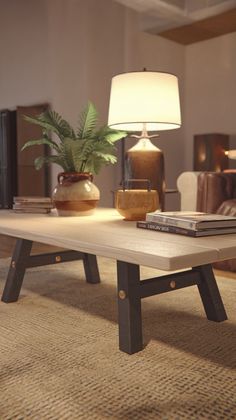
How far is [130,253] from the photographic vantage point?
1.01 m

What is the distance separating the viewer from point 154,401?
1000mm

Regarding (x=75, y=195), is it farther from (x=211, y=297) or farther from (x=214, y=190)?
(x=214, y=190)

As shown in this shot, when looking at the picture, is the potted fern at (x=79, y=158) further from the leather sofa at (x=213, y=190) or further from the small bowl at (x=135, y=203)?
the leather sofa at (x=213, y=190)

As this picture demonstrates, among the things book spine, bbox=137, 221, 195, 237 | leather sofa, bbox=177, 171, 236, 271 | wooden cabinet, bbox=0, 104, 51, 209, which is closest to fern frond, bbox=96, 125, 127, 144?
book spine, bbox=137, 221, 195, 237

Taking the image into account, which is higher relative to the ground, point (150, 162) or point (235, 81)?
point (235, 81)

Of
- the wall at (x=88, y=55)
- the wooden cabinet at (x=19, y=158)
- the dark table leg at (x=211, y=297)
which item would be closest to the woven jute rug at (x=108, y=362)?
the dark table leg at (x=211, y=297)

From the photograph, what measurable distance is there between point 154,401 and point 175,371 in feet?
0.56

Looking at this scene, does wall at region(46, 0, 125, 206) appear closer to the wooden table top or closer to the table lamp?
the table lamp

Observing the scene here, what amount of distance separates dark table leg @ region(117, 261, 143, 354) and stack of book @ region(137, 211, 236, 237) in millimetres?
152

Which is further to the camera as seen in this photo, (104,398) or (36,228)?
(36,228)

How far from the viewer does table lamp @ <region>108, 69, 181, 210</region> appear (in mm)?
2037

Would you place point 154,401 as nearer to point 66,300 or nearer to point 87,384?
point 87,384

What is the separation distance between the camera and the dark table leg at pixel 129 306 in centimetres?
124

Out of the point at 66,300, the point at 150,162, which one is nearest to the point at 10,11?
the point at 150,162
